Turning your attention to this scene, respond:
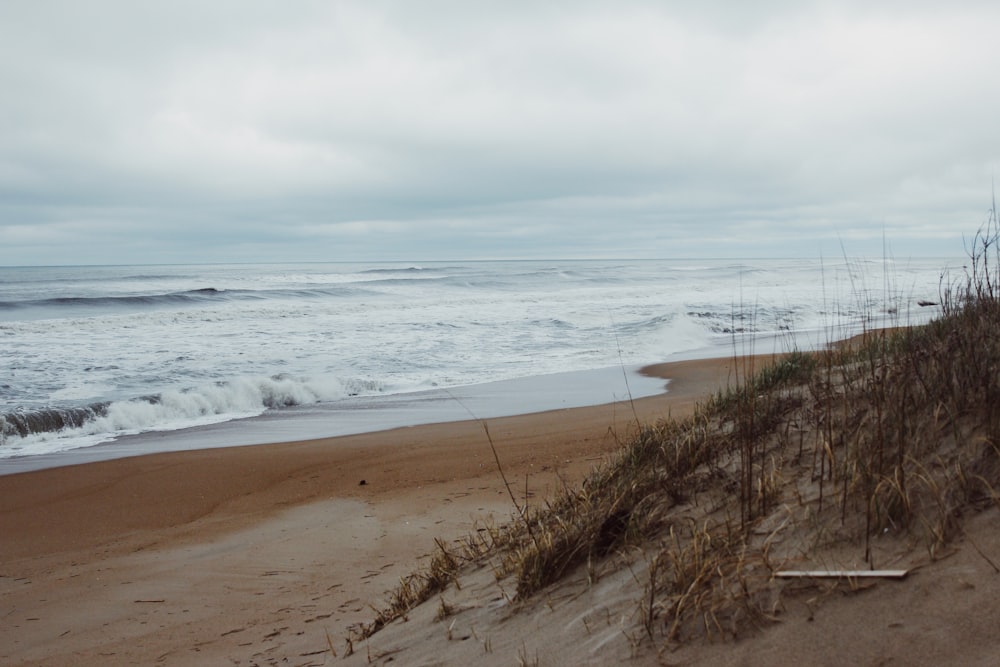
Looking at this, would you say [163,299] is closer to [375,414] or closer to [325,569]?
[375,414]

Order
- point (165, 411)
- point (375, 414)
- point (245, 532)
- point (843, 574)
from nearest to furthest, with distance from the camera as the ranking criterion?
point (843, 574) < point (245, 532) < point (375, 414) < point (165, 411)

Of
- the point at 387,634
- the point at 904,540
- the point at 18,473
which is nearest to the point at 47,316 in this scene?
the point at 18,473

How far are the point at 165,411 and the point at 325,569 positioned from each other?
7746mm

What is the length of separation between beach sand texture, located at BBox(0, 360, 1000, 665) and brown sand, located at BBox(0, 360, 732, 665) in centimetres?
2

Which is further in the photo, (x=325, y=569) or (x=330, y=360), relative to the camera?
(x=330, y=360)

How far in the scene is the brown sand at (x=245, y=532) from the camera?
4.15m

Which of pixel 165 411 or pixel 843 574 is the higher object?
pixel 843 574

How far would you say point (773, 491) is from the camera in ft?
10.3

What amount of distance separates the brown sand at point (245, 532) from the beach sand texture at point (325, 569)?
0.02 meters

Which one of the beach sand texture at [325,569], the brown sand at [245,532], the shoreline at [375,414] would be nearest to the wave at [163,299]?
the shoreline at [375,414]

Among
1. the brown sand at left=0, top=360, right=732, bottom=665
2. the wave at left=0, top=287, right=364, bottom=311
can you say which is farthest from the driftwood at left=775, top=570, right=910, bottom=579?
the wave at left=0, top=287, right=364, bottom=311

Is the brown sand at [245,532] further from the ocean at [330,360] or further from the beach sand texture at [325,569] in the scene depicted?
the ocean at [330,360]

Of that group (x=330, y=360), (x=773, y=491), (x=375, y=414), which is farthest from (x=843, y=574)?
(x=330, y=360)

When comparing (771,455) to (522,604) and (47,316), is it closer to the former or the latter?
(522,604)
